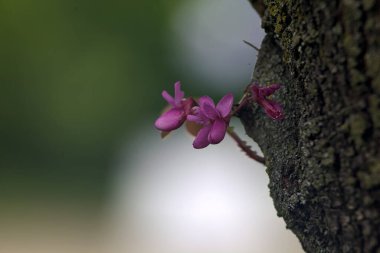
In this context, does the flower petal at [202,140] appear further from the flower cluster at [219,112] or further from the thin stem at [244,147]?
the thin stem at [244,147]

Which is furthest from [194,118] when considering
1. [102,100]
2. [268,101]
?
[102,100]

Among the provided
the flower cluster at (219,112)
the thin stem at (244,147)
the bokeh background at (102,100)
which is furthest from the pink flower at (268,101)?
the bokeh background at (102,100)

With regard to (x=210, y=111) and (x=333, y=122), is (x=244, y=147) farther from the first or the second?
(x=333, y=122)

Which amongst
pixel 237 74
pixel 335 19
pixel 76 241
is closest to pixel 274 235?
pixel 76 241

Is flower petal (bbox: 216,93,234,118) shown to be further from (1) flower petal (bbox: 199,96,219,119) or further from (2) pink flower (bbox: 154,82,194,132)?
(2) pink flower (bbox: 154,82,194,132)

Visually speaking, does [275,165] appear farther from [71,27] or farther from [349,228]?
[71,27]

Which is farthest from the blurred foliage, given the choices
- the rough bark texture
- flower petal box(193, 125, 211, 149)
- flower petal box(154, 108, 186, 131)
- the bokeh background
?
the rough bark texture
